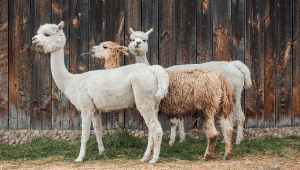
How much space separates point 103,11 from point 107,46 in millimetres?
1468

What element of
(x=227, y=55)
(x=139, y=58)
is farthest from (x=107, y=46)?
(x=227, y=55)

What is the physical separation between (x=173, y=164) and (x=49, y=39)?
288cm

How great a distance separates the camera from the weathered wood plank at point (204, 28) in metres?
6.64

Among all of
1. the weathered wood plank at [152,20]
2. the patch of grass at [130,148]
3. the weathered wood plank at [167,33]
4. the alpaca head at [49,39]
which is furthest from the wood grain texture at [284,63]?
the alpaca head at [49,39]

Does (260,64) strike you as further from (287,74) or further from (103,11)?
(103,11)

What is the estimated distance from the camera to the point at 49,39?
500 centimetres

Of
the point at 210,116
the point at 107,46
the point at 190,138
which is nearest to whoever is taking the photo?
the point at 210,116

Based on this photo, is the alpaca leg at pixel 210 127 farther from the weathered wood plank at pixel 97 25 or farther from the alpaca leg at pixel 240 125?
the weathered wood plank at pixel 97 25

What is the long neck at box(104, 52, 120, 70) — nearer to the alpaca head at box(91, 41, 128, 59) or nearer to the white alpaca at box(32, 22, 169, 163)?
the alpaca head at box(91, 41, 128, 59)

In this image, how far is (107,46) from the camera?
558 cm

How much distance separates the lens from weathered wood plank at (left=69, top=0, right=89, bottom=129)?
22.0 feet

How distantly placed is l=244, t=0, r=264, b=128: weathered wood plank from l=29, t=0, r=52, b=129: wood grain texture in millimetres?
4476

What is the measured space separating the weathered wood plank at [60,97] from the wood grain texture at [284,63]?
15.6ft

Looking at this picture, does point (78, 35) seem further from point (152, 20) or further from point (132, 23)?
point (152, 20)
